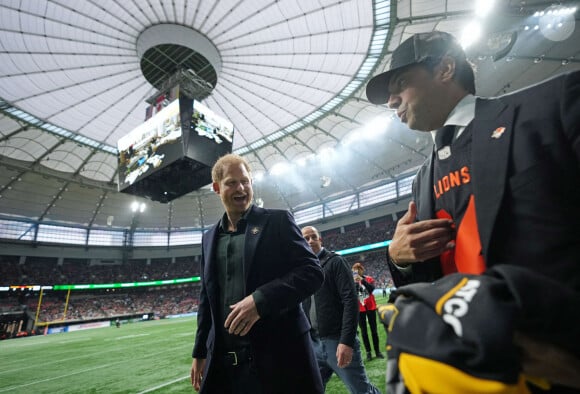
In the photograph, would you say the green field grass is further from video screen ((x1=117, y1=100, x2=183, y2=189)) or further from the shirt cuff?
video screen ((x1=117, y1=100, x2=183, y2=189))

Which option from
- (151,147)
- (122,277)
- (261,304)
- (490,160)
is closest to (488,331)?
(490,160)

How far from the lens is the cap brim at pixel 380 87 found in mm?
1824

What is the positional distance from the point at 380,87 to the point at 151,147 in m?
14.8

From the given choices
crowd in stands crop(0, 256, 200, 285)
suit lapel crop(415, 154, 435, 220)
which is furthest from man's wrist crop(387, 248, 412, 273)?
crowd in stands crop(0, 256, 200, 285)

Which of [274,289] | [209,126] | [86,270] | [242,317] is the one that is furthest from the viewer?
[86,270]

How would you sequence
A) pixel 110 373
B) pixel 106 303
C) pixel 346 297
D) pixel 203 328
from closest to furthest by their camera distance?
pixel 203 328, pixel 346 297, pixel 110 373, pixel 106 303

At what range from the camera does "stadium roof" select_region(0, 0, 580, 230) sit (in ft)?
44.4

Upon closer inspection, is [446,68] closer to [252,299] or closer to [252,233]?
[252,233]

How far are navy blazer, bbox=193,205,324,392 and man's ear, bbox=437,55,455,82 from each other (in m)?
1.55

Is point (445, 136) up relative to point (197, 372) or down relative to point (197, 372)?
up

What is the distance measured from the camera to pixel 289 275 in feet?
7.34

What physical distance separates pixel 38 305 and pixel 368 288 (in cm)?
4388

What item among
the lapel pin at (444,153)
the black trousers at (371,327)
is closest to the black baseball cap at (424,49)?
the lapel pin at (444,153)

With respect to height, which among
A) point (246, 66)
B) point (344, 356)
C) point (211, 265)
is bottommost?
point (344, 356)
